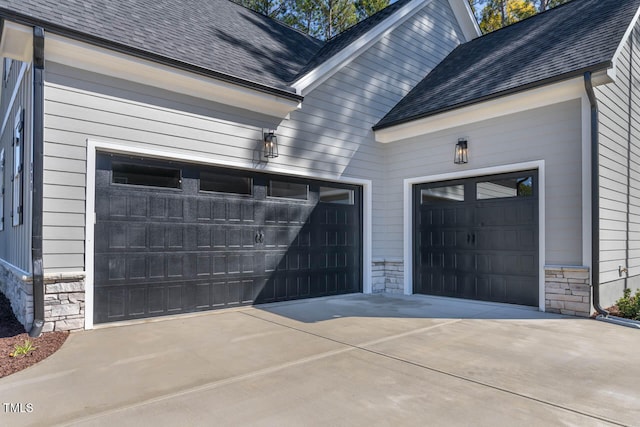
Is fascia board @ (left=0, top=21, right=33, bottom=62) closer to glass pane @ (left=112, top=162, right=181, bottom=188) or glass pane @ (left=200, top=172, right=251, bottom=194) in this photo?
glass pane @ (left=112, top=162, right=181, bottom=188)

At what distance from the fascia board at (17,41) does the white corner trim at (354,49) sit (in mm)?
3574

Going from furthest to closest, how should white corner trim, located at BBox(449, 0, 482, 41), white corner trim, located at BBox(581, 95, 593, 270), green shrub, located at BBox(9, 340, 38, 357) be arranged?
white corner trim, located at BBox(449, 0, 482, 41) → white corner trim, located at BBox(581, 95, 593, 270) → green shrub, located at BBox(9, 340, 38, 357)

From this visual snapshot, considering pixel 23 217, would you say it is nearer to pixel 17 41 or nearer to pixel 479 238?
pixel 17 41

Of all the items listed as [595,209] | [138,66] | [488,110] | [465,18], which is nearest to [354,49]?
[488,110]

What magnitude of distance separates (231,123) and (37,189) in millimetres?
2683

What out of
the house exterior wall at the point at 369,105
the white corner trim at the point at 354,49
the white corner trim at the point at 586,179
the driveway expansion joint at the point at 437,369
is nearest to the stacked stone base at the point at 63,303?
the driveway expansion joint at the point at 437,369

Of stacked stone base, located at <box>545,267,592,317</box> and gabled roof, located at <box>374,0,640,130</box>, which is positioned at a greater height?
gabled roof, located at <box>374,0,640,130</box>

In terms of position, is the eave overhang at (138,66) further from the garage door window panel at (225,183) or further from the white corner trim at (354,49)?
the garage door window panel at (225,183)

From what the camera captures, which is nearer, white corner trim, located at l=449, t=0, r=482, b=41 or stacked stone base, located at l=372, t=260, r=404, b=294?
stacked stone base, located at l=372, t=260, r=404, b=294

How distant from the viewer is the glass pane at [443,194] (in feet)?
23.4

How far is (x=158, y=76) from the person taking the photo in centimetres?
528

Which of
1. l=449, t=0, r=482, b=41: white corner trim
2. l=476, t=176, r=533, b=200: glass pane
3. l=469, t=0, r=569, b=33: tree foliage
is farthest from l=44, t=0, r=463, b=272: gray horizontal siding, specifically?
l=469, t=0, r=569, b=33: tree foliage

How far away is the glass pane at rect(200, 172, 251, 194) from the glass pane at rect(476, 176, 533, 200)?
157 inches

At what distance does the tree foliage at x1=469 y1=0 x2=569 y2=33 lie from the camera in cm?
1612
